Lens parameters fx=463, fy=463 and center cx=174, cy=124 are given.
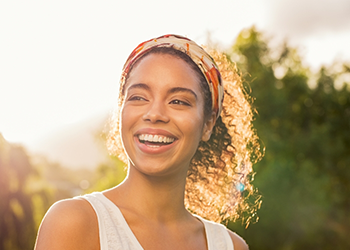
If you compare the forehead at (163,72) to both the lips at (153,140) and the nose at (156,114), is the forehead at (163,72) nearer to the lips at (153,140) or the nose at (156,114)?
the nose at (156,114)

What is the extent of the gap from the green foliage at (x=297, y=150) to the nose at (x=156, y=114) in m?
19.9

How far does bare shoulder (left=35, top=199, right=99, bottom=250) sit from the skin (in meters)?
0.27

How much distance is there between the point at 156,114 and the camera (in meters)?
2.42

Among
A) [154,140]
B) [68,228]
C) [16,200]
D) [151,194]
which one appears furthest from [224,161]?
[16,200]

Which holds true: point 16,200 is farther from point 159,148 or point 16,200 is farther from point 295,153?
point 295,153

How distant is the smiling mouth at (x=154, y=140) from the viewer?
8.00 ft

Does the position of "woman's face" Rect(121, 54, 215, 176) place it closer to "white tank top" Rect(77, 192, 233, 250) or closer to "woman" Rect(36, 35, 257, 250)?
"woman" Rect(36, 35, 257, 250)

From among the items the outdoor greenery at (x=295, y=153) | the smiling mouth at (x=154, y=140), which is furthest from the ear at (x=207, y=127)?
the outdoor greenery at (x=295, y=153)

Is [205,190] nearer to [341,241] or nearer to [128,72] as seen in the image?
[128,72]

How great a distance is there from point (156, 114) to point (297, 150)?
2739cm

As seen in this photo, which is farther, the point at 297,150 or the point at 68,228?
the point at 297,150

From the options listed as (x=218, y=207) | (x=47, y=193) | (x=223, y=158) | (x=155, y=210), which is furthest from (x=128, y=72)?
(x=47, y=193)

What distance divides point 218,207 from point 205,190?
0.23 meters

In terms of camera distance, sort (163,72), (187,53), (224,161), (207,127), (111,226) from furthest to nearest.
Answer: (224,161)
(207,127)
(187,53)
(163,72)
(111,226)
